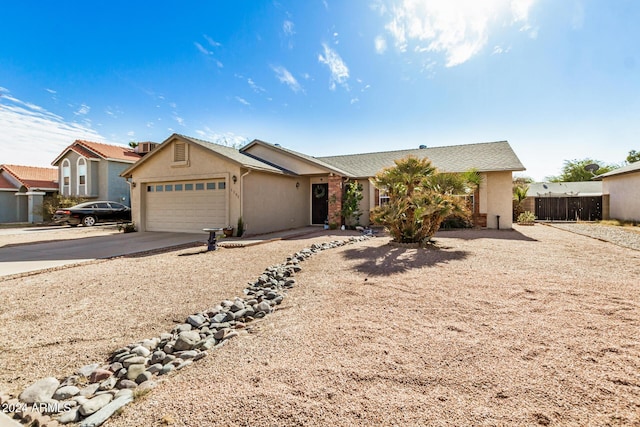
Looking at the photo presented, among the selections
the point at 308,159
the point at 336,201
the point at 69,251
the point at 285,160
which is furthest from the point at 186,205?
the point at 336,201

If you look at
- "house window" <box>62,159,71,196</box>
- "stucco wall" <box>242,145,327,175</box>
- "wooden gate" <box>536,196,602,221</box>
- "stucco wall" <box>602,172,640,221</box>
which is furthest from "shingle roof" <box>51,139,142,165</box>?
"stucco wall" <box>602,172,640,221</box>

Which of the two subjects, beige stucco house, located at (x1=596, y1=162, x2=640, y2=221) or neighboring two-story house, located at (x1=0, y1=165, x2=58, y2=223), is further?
neighboring two-story house, located at (x1=0, y1=165, x2=58, y2=223)

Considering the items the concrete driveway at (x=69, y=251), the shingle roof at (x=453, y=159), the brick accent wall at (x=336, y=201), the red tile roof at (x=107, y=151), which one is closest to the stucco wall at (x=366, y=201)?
the shingle roof at (x=453, y=159)

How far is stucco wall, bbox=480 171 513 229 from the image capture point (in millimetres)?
13477

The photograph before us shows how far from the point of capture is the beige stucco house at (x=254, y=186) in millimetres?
12109

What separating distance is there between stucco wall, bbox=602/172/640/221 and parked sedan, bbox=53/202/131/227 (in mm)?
31480

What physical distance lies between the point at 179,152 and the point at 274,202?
4.83 m

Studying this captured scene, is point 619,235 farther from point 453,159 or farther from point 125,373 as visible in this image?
point 125,373

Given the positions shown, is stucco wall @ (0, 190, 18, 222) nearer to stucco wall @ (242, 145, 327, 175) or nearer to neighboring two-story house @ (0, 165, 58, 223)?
neighboring two-story house @ (0, 165, 58, 223)

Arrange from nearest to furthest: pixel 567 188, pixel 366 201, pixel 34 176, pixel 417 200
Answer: pixel 417 200 < pixel 366 201 < pixel 34 176 < pixel 567 188

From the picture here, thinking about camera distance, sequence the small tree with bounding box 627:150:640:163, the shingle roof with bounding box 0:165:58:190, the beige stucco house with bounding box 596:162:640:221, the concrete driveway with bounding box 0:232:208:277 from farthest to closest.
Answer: the small tree with bounding box 627:150:640:163 < the shingle roof with bounding box 0:165:58:190 < the beige stucco house with bounding box 596:162:640:221 < the concrete driveway with bounding box 0:232:208:277

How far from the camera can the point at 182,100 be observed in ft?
55.0

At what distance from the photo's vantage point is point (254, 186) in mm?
12359

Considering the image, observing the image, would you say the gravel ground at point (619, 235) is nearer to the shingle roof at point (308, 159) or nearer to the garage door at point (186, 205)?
the shingle roof at point (308, 159)
